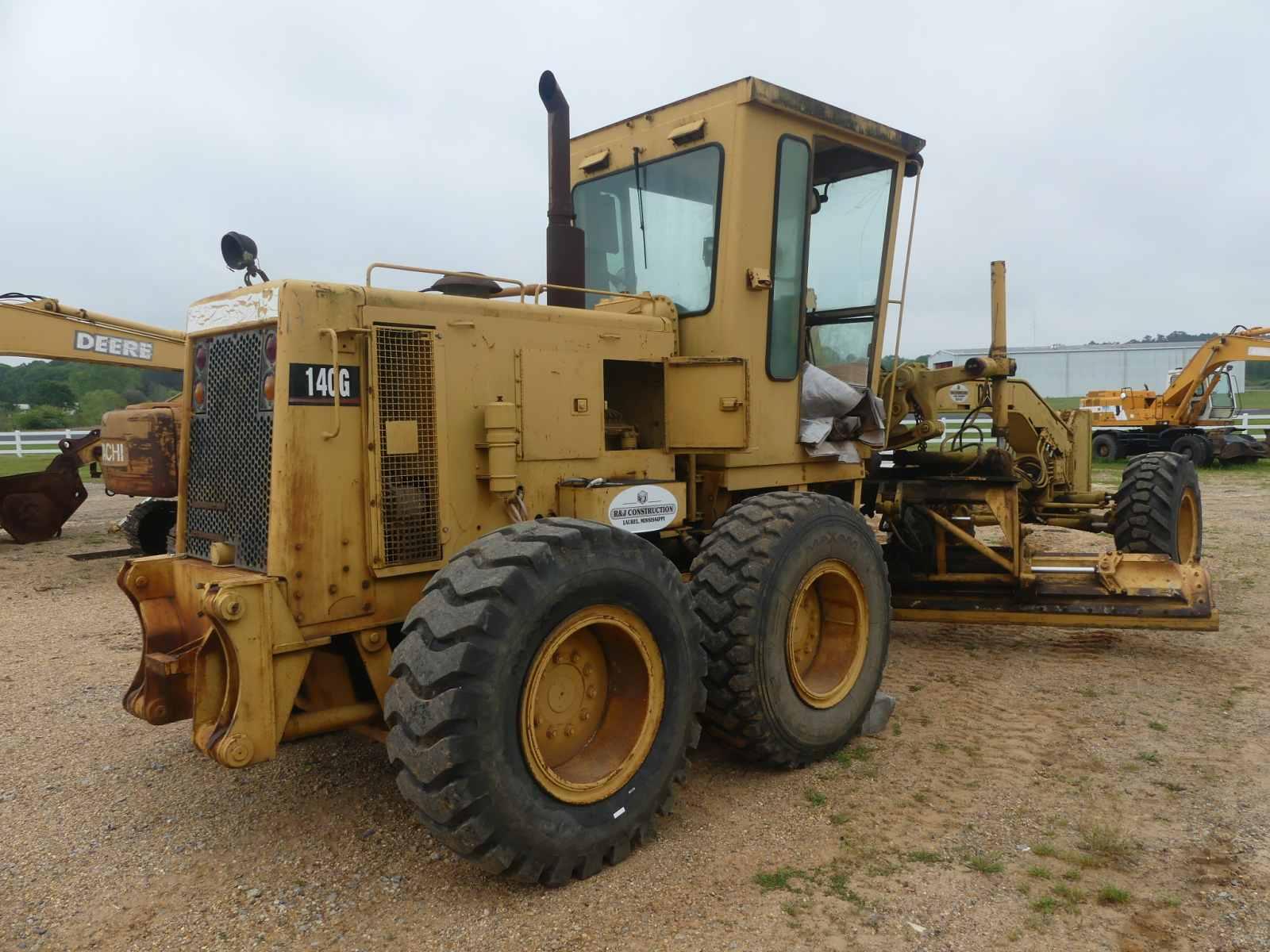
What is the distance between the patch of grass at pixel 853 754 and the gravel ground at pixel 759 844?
3cm

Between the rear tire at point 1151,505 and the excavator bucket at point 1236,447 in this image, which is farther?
the excavator bucket at point 1236,447

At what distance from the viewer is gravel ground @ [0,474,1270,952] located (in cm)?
315

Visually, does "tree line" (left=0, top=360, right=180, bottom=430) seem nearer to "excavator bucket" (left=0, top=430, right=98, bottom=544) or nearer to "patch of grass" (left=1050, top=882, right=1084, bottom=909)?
"excavator bucket" (left=0, top=430, right=98, bottom=544)

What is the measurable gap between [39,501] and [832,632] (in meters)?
11.6

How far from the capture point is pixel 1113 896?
10.8 ft

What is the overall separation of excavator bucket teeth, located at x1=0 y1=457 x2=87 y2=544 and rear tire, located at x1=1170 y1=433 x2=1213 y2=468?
72.2ft

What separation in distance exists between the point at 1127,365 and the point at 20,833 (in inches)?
2661

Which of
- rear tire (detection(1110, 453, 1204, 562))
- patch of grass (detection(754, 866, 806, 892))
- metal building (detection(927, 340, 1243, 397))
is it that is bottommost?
patch of grass (detection(754, 866, 806, 892))

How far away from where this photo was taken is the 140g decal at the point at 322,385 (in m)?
3.52

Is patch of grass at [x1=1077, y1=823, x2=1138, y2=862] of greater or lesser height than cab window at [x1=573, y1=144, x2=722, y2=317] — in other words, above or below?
below

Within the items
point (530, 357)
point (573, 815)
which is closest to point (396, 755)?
point (573, 815)

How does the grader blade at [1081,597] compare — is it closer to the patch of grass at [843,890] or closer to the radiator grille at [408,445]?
the patch of grass at [843,890]

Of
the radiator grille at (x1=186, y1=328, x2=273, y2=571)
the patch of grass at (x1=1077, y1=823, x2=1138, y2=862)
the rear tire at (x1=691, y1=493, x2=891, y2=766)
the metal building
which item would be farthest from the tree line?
the metal building

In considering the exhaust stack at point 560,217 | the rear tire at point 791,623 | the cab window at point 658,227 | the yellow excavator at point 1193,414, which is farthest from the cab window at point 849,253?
the yellow excavator at point 1193,414
